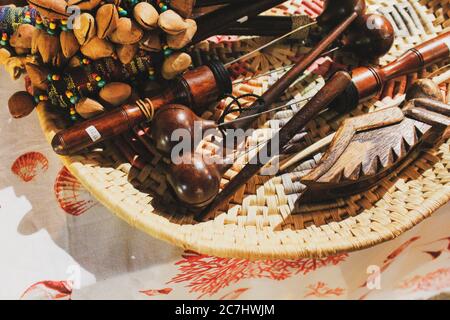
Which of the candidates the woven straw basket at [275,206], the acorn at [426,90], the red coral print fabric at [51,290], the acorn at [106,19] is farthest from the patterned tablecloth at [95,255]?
the acorn at [106,19]

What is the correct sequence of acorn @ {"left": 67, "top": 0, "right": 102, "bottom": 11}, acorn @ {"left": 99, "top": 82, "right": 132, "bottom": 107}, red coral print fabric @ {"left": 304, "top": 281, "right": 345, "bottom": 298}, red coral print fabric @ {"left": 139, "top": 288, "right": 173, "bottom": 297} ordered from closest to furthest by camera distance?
acorn @ {"left": 67, "top": 0, "right": 102, "bottom": 11}, acorn @ {"left": 99, "top": 82, "right": 132, "bottom": 107}, red coral print fabric @ {"left": 139, "top": 288, "right": 173, "bottom": 297}, red coral print fabric @ {"left": 304, "top": 281, "right": 345, "bottom": 298}

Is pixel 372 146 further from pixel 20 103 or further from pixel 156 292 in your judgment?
pixel 20 103

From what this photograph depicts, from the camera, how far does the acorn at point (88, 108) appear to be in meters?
0.68

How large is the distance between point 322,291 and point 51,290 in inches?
21.4

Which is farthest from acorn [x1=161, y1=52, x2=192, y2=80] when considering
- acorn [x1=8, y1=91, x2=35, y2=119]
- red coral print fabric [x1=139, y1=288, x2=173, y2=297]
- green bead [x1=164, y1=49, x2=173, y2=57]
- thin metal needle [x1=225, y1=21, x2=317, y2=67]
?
red coral print fabric [x1=139, y1=288, x2=173, y2=297]

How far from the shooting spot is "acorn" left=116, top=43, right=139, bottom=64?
0.65 meters

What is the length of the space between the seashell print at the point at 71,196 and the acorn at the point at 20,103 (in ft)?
0.51

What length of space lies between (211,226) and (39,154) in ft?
1.24

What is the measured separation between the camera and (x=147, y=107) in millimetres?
699

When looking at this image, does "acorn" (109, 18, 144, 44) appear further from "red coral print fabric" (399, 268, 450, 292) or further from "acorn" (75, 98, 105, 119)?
"red coral print fabric" (399, 268, 450, 292)

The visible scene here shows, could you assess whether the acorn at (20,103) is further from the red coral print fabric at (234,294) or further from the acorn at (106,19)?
the red coral print fabric at (234,294)

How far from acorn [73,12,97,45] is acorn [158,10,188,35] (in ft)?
0.31
